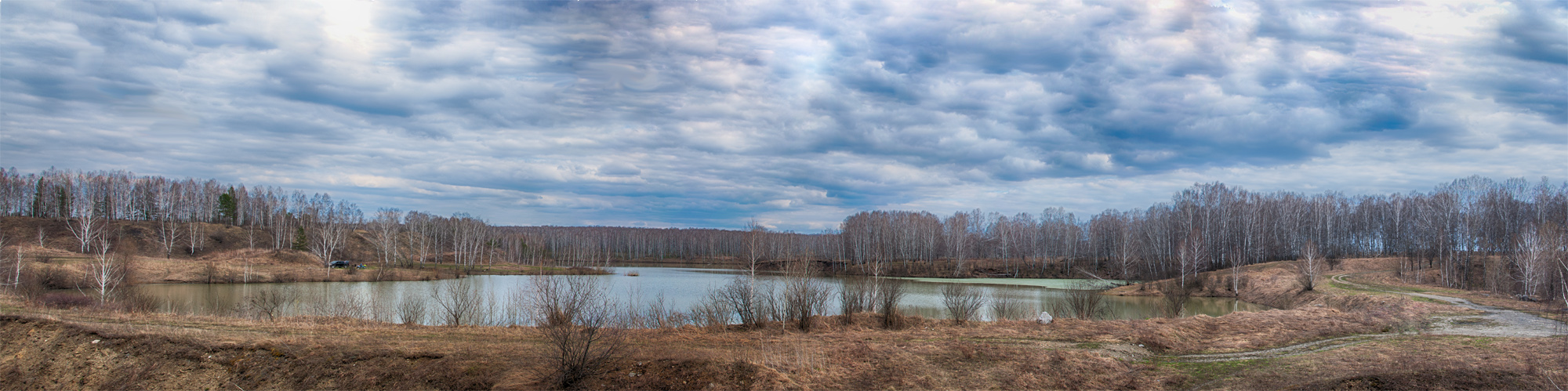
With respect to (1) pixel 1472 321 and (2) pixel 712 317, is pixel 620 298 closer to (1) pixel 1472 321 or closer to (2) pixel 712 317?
(2) pixel 712 317

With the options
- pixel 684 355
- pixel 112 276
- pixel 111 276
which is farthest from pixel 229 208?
pixel 684 355

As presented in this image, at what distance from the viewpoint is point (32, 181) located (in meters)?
94.3

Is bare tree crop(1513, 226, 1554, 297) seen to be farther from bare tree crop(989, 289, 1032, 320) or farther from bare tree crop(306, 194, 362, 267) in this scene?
bare tree crop(306, 194, 362, 267)

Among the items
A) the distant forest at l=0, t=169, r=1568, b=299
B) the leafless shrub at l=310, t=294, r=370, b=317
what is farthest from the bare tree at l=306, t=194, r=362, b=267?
the leafless shrub at l=310, t=294, r=370, b=317

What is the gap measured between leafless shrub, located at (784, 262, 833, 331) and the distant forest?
79.3 ft

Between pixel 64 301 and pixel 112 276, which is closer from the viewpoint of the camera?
pixel 64 301

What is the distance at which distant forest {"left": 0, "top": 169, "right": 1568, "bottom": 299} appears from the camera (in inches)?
2356

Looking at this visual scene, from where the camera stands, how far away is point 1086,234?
135 m

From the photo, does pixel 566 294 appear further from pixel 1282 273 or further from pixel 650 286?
pixel 1282 273

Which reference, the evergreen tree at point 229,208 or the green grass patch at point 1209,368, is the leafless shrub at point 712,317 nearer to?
the green grass patch at point 1209,368

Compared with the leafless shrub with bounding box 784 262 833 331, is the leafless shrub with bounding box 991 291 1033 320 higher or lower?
lower

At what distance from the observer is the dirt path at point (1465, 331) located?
51.8 feet

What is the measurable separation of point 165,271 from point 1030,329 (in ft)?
219

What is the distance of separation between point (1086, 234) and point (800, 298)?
5028 inches
